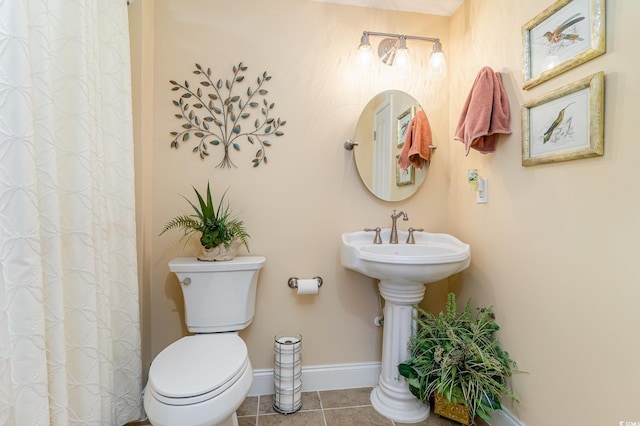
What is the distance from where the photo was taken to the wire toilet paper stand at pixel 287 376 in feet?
5.22

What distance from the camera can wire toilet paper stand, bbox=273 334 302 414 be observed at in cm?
159

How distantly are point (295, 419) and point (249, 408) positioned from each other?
0.89ft

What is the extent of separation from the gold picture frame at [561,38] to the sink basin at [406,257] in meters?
0.83

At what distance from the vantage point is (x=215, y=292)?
1513mm

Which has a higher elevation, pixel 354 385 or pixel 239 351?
pixel 239 351

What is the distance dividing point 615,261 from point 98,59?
192 cm

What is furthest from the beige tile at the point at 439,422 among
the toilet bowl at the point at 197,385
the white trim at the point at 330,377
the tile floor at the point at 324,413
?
the toilet bowl at the point at 197,385

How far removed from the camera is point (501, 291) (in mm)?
1439

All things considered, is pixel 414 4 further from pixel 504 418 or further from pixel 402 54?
pixel 504 418

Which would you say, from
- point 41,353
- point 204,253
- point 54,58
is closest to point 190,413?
point 41,353

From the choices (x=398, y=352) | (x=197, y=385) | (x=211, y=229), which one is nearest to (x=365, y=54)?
(x=211, y=229)

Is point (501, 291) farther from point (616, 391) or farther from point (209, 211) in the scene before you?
point (209, 211)

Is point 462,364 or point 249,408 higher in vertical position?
point 462,364

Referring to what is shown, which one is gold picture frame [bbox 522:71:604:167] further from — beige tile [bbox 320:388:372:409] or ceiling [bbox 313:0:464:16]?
beige tile [bbox 320:388:372:409]
